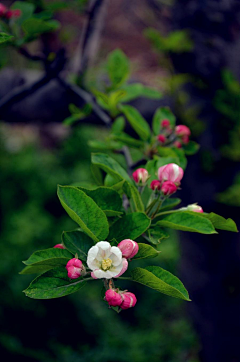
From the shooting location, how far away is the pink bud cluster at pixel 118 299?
1.68ft

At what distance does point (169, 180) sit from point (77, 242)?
0.66ft

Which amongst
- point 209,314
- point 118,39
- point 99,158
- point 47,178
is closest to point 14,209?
point 47,178

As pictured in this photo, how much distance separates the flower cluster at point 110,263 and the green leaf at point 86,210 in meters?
0.03

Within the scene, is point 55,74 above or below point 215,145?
above

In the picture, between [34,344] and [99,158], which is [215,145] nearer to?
[99,158]

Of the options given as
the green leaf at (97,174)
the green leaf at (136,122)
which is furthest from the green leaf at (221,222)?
the green leaf at (136,122)

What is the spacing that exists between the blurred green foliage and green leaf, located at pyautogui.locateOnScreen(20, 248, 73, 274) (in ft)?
6.35

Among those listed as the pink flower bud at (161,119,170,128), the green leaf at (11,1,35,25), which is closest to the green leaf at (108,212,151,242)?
the pink flower bud at (161,119,170,128)

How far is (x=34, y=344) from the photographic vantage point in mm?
2328

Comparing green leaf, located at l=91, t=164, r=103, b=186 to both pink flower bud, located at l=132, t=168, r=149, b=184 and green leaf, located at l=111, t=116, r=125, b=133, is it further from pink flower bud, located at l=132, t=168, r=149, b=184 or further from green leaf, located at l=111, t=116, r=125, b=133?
green leaf, located at l=111, t=116, r=125, b=133

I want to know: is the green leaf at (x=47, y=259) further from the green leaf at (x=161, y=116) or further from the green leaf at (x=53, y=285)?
the green leaf at (x=161, y=116)

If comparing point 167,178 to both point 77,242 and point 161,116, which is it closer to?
point 77,242

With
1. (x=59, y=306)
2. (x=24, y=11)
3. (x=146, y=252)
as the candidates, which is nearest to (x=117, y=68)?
(x=24, y=11)

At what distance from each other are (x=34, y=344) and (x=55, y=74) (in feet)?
6.52
